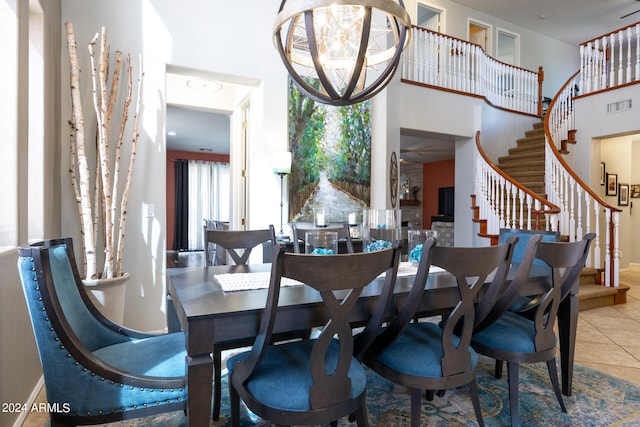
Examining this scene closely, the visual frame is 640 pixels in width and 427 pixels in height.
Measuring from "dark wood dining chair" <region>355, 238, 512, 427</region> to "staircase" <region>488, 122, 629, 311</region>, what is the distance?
3.60 m

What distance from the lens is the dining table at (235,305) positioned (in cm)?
118

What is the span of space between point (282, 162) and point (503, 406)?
2615 mm

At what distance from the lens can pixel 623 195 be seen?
257 inches

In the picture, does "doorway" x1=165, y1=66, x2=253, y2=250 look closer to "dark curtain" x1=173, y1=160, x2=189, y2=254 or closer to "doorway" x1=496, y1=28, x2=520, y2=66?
"dark curtain" x1=173, y1=160, x2=189, y2=254

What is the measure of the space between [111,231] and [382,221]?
2043 millimetres

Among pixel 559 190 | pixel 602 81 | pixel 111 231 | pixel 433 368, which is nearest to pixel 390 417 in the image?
pixel 433 368

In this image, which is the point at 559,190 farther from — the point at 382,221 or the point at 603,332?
the point at 382,221

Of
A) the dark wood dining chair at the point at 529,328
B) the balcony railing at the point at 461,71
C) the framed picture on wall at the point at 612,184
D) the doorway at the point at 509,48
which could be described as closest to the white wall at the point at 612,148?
the framed picture on wall at the point at 612,184

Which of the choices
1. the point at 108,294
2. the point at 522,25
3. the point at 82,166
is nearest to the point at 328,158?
the point at 82,166

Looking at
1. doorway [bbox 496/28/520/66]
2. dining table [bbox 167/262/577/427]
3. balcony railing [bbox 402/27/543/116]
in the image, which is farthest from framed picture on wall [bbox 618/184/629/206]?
dining table [bbox 167/262/577/427]

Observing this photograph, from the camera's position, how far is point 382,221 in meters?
2.57

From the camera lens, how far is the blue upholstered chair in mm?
1119

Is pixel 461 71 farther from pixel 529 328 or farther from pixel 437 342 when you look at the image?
pixel 437 342

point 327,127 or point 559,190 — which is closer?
point 327,127
